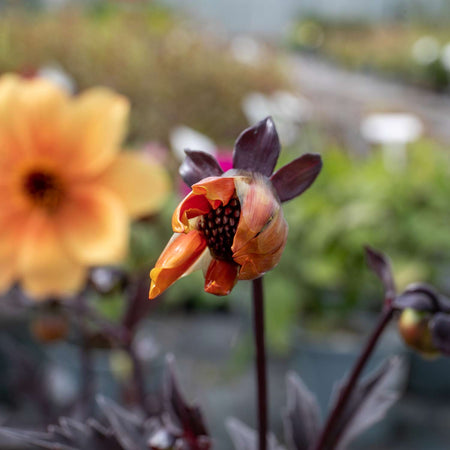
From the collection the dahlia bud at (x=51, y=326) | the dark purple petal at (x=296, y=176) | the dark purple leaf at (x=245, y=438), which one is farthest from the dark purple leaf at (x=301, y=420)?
A: the dahlia bud at (x=51, y=326)

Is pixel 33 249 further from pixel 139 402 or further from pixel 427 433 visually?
pixel 427 433

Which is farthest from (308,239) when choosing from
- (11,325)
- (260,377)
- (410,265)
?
(260,377)

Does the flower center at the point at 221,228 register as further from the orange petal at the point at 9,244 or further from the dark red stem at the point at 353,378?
the orange petal at the point at 9,244

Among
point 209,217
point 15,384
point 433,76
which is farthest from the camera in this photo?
point 433,76

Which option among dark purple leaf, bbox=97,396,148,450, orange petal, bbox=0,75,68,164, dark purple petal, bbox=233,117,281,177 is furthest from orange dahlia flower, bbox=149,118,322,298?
orange petal, bbox=0,75,68,164

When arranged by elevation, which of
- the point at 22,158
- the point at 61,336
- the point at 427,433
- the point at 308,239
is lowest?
the point at 427,433

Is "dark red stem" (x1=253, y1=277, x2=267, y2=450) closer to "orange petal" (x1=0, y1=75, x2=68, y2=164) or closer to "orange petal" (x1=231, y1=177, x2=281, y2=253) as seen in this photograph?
"orange petal" (x1=231, y1=177, x2=281, y2=253)
